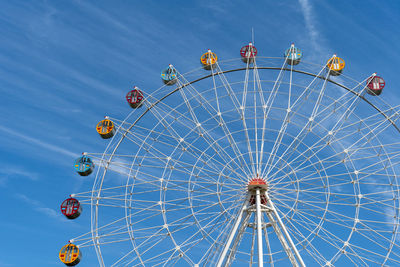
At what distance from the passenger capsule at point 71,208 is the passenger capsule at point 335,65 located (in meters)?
16.9

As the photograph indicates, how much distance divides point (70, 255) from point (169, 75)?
12249 millimetres

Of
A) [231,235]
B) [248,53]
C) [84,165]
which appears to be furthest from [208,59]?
[231,235]

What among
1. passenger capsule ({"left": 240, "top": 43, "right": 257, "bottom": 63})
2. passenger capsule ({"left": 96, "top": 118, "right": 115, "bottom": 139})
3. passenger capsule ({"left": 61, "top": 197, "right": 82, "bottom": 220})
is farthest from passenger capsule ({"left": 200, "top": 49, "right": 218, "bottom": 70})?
passenger capsule ({"left": 61, "top": 197, "right": 82, "bottom": 220})

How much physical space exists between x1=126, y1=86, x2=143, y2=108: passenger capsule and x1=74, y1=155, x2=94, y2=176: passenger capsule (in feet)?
14.6

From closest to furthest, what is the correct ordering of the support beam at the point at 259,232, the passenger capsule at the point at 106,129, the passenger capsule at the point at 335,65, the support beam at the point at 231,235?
the support beam at the point at 259,232
the support beam at the point at 231,235
the passenger capsule at the point at 106,129
the passenger capsule at the point at 335,65

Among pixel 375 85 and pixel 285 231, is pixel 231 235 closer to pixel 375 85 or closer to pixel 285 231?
pixel 285 231

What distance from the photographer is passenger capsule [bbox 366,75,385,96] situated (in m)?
32.8

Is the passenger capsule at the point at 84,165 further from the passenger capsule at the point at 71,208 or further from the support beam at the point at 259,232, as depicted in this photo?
the support beam at the point at 259,232

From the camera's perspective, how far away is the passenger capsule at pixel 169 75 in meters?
33.9

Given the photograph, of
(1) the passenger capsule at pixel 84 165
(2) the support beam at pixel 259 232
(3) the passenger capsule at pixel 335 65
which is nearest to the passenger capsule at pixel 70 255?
(1) the passenger capsule at pixel 84 165

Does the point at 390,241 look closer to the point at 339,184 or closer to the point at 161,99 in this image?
the point at 339,184

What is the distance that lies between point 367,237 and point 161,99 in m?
14.2

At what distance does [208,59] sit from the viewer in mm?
34094

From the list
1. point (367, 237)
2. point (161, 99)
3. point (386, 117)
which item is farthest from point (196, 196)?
point (386, 117)
